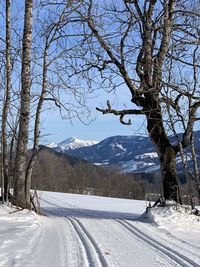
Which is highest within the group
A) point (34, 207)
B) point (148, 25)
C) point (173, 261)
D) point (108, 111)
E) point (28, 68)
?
point (148, 25)

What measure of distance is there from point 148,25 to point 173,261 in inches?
321

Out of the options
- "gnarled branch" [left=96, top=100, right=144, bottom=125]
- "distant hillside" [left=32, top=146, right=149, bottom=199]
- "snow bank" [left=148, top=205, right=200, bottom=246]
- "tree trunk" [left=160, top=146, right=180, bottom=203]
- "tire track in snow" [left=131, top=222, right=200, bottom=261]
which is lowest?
"tire track in snow" [left=131, top=222, right=200, bottom=261]

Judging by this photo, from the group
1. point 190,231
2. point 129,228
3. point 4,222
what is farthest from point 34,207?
point 190,231

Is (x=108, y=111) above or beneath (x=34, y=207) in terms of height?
above

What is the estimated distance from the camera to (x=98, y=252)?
680 cm

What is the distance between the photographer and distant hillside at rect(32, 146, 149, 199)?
302ft

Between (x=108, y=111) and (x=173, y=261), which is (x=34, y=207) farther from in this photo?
(x=173, y=261)

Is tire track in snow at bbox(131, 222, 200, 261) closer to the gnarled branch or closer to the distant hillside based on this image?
the gnarled branch

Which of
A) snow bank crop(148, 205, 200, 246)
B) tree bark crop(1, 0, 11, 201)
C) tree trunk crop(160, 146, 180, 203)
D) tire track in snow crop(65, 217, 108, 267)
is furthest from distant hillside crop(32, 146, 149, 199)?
tire track in snow crop(65, 217, 108, 267)

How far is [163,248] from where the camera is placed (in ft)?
24.3

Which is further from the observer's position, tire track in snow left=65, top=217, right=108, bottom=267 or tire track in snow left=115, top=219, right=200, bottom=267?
tire track in snow left=115, top=219, right=200, bottom=267

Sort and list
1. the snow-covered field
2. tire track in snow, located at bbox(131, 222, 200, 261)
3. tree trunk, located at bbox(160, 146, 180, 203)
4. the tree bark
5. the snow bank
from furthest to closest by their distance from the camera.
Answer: the tree bark, tree trunk, located at bbox(160, 146, 180, 203), the snow bank, tire track in snow, located at bbox(131, 222, 200, 261), the snow-covered field

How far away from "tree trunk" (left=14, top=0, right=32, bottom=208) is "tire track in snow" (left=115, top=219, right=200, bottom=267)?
339 centimetres

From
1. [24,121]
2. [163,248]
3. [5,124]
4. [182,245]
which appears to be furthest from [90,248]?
[5,124]
